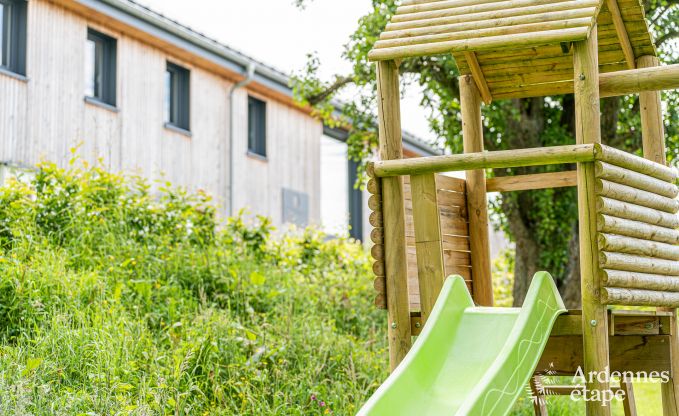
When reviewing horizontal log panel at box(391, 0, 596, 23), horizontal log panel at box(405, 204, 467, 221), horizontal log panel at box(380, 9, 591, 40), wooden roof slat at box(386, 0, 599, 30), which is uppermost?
horizontal log panel at box(391, 0, 596, 23)

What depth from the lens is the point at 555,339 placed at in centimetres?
511

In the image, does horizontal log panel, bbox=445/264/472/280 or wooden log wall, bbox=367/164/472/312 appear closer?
wooden log wall, bbox=367/164/472/312

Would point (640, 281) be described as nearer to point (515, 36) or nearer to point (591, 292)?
point (591, 292)

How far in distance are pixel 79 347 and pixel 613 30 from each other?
167 inches

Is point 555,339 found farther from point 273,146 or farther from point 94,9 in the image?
point 273,146

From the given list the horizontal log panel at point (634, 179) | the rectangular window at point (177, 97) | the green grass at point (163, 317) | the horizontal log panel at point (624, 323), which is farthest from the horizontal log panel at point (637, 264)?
the rectangular window at point (177, 97)

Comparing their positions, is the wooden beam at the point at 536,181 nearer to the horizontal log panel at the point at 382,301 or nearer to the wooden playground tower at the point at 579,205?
the wooden playground tower at the point at 579,205

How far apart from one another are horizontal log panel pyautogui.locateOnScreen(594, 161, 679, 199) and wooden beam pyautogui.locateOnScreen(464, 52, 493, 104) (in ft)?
5.76

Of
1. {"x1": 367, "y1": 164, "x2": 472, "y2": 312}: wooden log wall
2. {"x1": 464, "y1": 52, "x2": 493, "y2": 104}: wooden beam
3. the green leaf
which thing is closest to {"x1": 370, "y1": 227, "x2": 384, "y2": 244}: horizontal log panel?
{"x1": 367, "y1": 164, "x2": 472, "y2": 312}: wooden log wall

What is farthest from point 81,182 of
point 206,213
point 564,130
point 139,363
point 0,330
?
point 564,130

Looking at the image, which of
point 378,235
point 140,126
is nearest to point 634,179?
point 378,235

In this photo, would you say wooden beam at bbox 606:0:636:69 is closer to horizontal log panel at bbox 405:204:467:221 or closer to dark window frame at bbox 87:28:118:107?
horizontal log panel at bbox 405:204:467:221

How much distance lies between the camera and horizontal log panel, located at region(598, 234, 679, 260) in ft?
15.2

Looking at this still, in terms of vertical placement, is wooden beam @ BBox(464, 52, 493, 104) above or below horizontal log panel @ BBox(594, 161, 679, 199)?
above
